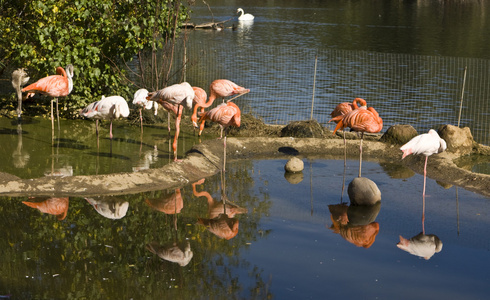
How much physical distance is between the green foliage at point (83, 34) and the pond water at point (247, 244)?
16.8 feet

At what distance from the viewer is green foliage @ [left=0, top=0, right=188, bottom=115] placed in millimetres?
14211

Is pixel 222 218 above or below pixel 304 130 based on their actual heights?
below

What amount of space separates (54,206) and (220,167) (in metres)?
3.43

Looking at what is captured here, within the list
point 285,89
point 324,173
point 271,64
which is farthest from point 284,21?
point 324,173

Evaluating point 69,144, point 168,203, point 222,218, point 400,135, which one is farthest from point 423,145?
point 69,144

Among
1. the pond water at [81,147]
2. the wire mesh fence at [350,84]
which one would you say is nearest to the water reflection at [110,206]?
the pond water at [81,147]

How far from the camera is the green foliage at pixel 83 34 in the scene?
14.2 meters

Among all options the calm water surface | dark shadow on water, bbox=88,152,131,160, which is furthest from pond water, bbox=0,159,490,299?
the calm water surface

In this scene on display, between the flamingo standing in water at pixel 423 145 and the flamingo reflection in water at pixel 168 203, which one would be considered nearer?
the flamingo reflection in water at pixel 168 203

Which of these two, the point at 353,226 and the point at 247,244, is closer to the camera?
the point at 247,244

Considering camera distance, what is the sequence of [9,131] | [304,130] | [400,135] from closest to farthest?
[400,135], [9,131], [304,130]

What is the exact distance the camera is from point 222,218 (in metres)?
9.33

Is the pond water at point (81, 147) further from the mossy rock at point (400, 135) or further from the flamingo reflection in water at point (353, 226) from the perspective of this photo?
the mossy rock at point (400, 135)

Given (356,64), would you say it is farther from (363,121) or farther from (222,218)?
(222,218)
